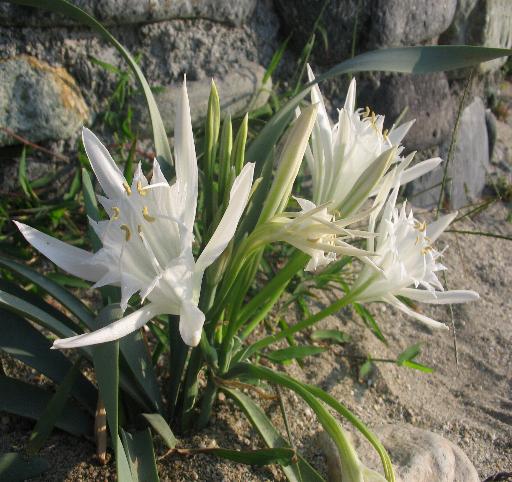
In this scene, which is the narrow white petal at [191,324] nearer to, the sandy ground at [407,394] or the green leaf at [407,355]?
the sandy ground at [407,394]

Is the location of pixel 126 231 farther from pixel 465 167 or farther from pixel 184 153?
pixel 465 167

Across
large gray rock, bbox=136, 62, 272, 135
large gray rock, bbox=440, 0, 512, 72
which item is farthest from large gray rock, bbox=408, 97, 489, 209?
large gray rock, bbox=136, 62, 272, 135

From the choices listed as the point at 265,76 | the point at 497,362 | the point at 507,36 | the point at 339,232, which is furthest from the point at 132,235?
the point at 507,36

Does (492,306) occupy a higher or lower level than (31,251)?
lower

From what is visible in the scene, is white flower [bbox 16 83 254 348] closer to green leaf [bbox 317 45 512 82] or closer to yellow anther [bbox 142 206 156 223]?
yellow anther [bbox 142 206 156 223]

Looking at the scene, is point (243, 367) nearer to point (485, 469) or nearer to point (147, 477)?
point (147, 477)

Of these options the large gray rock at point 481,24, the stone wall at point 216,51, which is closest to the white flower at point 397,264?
the stone wall at point 216,51
